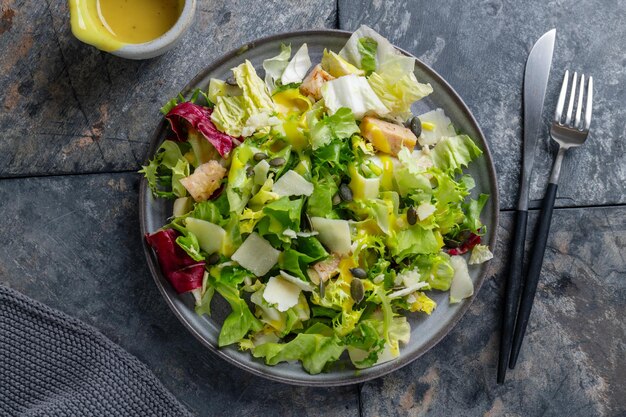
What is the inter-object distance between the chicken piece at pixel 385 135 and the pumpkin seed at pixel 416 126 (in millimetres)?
45

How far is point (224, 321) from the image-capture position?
1.75 metres

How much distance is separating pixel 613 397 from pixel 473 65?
3.49ft

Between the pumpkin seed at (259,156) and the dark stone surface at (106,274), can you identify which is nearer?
the pumpkin seed at (259,156)

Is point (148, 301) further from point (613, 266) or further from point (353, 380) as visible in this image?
point (613, 266)

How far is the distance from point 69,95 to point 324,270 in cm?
90

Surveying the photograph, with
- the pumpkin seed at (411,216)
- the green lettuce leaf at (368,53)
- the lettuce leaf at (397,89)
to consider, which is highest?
the green lettuce leaf at (368,53)

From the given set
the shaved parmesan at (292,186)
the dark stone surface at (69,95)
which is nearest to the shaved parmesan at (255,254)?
the shaved parmesan at (292,186)

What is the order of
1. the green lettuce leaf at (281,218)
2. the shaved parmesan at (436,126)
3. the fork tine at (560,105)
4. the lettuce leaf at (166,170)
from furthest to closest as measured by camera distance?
the fork tine at (560,105) < the shaved parmesan at (436,126) < the lettuce leaf at (166,170) < the green lettuce leaf at (281,218)

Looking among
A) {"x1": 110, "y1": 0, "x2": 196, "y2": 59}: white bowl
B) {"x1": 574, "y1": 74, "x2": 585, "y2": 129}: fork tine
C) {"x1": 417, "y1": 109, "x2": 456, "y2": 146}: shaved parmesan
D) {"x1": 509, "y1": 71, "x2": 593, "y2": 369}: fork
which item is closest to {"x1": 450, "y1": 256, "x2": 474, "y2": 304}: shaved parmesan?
{"x1": 509, "y1": 71, "x2": 593, "y2": 369}: fork

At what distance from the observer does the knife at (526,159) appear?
1896 millimetres

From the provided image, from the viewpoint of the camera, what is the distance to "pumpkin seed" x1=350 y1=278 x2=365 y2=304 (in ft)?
5.46

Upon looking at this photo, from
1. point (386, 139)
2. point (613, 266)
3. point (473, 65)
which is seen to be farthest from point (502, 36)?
point (613, 266)

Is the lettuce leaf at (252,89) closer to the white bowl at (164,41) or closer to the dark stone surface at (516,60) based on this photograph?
the white bowl at (164,41)

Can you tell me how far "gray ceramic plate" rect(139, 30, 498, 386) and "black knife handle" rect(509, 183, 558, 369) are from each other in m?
0.18
